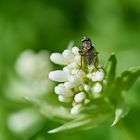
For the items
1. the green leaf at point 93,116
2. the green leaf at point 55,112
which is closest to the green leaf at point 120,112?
the green leaf at point 93,116

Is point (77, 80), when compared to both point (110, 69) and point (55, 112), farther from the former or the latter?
point (55, 112)

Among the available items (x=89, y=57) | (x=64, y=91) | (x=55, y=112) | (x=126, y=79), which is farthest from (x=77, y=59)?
(x=55, y=112)

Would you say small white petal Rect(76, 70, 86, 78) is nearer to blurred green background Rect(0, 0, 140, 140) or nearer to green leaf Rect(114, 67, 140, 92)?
green leaf Rect(114, 67, 140, 92)

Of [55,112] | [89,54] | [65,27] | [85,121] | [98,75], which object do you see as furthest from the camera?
[65,27]

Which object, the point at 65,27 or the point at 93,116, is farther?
the point at 65,27

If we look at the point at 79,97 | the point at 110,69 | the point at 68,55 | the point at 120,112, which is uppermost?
the point at 68,55

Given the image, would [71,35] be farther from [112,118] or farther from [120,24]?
[112,118]
